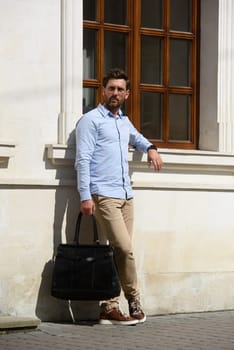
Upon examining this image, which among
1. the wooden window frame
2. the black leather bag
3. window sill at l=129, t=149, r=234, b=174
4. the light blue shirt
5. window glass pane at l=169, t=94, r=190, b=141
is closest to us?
the black leather bag

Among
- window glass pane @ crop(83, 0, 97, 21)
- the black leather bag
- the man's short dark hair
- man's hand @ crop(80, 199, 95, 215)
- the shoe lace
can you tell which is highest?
window glass pane @ crop(83, 0, 97, 21)

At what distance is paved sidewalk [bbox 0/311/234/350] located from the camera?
7.32m

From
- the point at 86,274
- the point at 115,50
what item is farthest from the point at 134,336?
the point at 115,50

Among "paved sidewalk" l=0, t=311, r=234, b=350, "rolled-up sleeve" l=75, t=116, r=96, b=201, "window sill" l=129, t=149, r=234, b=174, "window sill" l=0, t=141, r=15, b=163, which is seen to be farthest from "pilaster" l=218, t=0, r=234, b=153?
"window sill" l=0, t=141, r=15, b=163

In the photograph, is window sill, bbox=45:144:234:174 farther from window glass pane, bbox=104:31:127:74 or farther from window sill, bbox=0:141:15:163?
window glass pane, bbox=104:31:127:74

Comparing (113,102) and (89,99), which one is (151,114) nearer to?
(89,99)

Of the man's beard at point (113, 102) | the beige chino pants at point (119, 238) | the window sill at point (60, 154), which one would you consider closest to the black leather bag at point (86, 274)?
the beige chino pants at point (119, 238)

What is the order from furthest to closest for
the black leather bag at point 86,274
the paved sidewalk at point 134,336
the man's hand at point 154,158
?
the man's hand at point 154,158, the black leather bag at point 86,274, the paved sidewalk at point 134,336

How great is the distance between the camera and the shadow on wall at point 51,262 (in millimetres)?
8320

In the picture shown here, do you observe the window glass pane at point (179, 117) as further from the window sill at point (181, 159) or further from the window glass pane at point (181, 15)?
the window glass pane at point (181, 15)

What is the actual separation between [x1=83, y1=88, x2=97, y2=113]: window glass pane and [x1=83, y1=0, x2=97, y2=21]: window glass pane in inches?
25.5

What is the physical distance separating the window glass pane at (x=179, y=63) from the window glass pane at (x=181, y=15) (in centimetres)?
14

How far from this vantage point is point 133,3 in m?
9.20

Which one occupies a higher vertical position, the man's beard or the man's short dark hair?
the man's short dark hair
